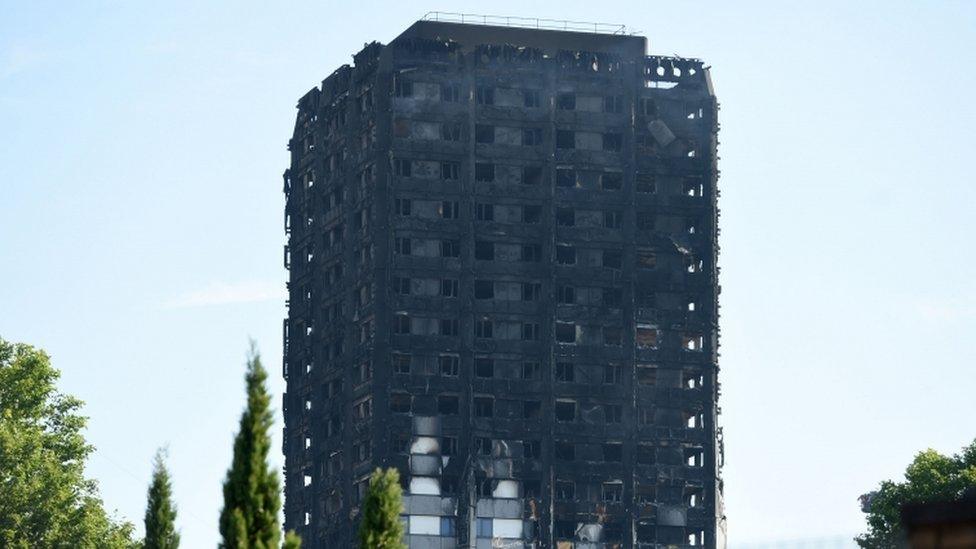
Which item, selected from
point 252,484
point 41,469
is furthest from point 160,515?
point 41,469

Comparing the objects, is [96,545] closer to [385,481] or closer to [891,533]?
[891,533]

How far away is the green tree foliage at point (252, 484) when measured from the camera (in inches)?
2889

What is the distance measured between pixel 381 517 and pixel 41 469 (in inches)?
3576

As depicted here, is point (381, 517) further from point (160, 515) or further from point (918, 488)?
point (918, 488)

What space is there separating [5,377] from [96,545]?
13854mm

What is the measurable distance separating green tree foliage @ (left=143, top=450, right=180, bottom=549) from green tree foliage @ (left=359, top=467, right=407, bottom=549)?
631 cm

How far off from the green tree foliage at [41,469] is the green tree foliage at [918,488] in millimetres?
48490

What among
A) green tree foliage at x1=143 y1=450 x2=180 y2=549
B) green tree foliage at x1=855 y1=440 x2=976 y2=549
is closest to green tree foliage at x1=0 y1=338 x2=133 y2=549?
green tree foliage at x1=855 y1=440 x2=976 y2=549

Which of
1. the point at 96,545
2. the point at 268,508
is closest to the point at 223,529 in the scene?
the point at 268,508

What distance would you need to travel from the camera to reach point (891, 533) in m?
179

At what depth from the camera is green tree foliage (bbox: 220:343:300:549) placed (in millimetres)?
73375

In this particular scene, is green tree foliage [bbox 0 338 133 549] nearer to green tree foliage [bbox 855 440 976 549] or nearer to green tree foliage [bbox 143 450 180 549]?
green tree foliage [bbox 855 440 976 549]

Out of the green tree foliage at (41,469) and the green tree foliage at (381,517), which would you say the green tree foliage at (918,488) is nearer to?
the green tree foliage at (41,469)

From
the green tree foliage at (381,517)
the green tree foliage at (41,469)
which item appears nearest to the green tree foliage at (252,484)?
the green tree foliage at (381,517)
